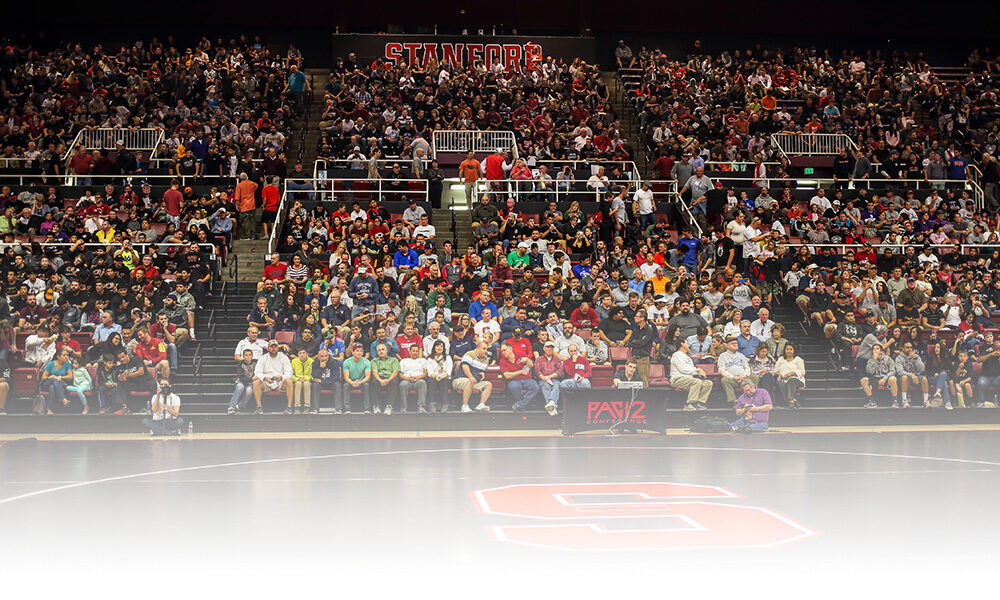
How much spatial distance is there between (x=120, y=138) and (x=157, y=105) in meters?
1.38

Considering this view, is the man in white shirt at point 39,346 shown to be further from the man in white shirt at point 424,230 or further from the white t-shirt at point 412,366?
the man in white shirt at point 424,230

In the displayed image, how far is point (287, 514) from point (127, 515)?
1461 mm

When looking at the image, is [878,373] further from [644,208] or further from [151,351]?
[151,351]

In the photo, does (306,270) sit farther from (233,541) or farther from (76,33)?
(76,33)

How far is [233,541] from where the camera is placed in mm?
8414

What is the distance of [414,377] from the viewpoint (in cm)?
1587

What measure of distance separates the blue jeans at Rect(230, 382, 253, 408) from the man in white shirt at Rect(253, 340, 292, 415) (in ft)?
0.34

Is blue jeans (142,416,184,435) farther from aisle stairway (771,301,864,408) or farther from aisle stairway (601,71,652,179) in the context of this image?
aisle stairway (601,71,652,179)

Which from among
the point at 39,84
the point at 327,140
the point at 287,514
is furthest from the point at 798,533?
the point at 39,84

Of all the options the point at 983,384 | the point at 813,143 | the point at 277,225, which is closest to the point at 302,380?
the point at 277,225

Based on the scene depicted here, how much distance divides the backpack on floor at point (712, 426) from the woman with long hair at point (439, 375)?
380cm

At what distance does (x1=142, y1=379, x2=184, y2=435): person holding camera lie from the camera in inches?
585

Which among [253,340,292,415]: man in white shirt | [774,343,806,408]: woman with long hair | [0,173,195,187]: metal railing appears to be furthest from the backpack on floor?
[0,173,195,187]: metal railing

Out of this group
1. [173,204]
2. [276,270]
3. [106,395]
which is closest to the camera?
[106,395]
